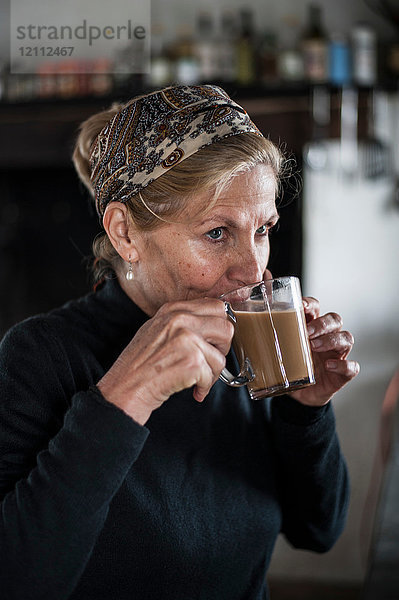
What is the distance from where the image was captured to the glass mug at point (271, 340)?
2.89 ft

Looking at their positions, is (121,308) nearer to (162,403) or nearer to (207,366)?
(162,403)

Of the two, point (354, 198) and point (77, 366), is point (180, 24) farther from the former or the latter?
point (77, 366)

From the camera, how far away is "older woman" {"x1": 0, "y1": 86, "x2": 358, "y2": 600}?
2.60 ft

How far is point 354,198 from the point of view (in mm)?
2863

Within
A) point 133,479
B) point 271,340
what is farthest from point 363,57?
point 133,479

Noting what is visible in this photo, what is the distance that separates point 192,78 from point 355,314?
4.00ft

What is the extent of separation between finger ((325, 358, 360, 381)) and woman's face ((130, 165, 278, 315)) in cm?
19

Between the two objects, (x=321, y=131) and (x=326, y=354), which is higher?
(x=321, y=131)

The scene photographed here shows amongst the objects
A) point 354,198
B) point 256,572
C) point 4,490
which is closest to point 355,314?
point 354,198

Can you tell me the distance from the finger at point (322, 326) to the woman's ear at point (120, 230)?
0.95ft

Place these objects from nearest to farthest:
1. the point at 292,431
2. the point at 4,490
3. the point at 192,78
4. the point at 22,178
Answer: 1. the point at 4,490
2. the point at 292,431
3. the point at 192,78
4. the point at 22,178

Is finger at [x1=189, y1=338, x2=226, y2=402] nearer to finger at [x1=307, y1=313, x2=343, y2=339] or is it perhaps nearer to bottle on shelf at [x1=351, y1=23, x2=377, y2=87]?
finger at [x1=307, y1=313, x2=343, y2=339]

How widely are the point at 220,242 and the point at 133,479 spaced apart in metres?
0.37

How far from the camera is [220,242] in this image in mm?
959
